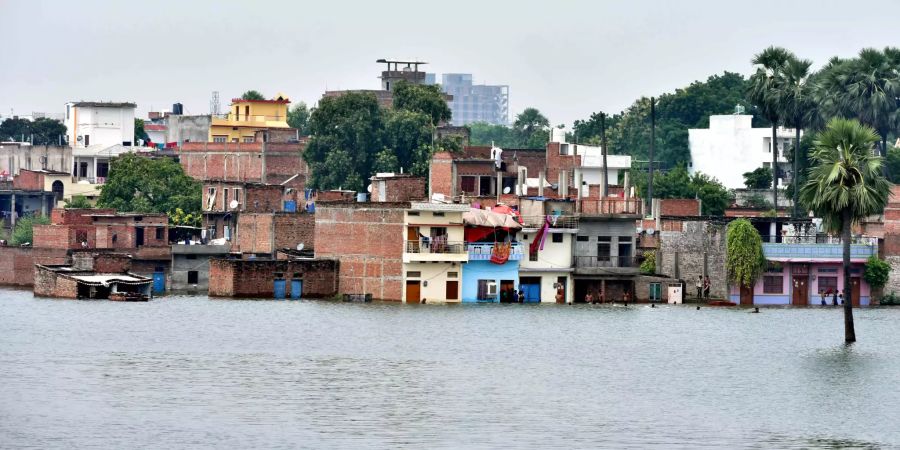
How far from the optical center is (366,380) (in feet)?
201

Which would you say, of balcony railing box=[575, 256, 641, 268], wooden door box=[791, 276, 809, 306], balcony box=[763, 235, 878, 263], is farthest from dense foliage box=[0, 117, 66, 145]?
wooden door box=[791, 276, 809, 306]

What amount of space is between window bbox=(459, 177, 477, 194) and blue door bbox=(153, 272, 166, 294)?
769 inches

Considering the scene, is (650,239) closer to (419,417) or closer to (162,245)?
(162,245)

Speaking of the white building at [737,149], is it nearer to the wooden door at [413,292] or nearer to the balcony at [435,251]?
the balcony at [435,251]

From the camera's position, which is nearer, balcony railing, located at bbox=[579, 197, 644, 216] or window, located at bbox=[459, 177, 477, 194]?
balcony railing, located at bbox=[579, 197, 644, 216]

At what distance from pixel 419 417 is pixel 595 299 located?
39.8 m

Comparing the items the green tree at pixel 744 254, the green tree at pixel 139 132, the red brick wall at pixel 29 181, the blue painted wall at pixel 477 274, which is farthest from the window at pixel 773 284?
the green tree at pixel 139 132

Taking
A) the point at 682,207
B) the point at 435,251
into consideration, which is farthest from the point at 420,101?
the point at 435,251

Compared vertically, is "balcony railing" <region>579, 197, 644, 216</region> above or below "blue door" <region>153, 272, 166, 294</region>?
above

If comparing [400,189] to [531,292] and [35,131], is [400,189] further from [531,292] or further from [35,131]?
[35,131]

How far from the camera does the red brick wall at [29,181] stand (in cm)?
13212

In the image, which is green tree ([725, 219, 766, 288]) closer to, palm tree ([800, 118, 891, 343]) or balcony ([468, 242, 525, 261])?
balcony ([468, 242, 525, 261])

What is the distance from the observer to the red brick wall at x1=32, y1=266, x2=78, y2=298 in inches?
3546

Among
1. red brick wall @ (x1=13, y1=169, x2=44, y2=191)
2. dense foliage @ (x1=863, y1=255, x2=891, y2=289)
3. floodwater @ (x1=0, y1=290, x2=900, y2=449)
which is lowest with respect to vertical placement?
floodwater @ (x1=0, y1=290, x2=900, y2=449)
